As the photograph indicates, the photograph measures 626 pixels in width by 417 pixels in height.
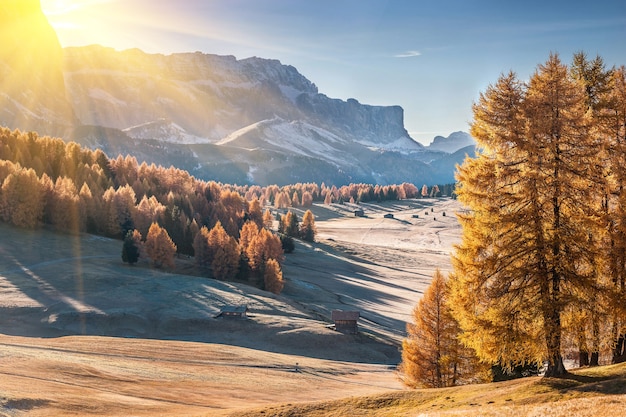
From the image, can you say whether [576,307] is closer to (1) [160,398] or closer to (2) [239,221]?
(1) [160,398]

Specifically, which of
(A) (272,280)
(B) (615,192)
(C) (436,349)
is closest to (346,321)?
(A) (272,280)

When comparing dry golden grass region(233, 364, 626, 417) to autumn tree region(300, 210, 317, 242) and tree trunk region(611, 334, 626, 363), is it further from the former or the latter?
autumn tree region(300, 210, 317, 242)

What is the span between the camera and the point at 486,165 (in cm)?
2641

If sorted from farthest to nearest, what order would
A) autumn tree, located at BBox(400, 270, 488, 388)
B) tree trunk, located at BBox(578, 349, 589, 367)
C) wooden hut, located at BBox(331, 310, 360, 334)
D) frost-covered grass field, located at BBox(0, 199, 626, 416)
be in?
wooden hut, located at BBox(331, 310, 360, 334) < autumn tree, located at BBox(400, 270, 488, 388) < tree trunk, located at BBox(578, 349, 589, 367) < frost-covered grass field, located at BBox(0, 199, 626, 416)

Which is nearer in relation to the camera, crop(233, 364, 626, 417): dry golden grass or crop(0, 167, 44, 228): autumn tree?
crop(233, 364, 626, 417): dry golden grass

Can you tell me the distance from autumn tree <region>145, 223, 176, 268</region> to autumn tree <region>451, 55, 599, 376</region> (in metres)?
89.8

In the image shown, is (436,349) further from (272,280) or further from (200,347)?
(272,280)

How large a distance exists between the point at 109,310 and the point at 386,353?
→ 41.4 m

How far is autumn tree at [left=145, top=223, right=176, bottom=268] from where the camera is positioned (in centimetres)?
10669

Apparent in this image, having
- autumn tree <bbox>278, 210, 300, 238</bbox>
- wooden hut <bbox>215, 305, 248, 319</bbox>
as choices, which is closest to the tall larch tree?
wooden hut <bbox>215, 305, 248, 319</bbox>

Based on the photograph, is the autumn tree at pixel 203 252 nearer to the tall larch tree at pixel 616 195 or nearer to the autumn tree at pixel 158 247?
the autumn tree at pixel 158 247

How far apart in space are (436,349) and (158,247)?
8036cm

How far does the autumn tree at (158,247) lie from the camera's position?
10669cm

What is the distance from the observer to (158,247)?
10731cm
